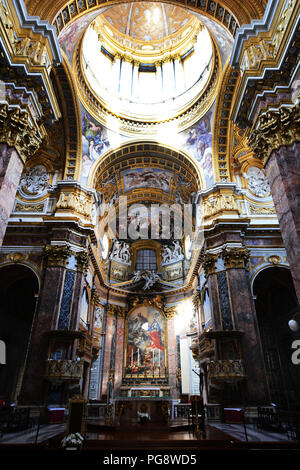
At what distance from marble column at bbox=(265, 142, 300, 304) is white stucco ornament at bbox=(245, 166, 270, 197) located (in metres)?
9.13

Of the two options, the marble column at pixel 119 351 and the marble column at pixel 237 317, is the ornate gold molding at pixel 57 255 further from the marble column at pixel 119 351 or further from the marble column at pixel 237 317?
the marble column at pixel 119 351

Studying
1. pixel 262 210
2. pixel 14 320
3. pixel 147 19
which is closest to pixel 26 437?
pixel 14 320

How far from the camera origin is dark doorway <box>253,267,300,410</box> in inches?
562

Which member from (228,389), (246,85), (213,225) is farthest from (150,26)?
(228,389)

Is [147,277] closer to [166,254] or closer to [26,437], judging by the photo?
[166,254]

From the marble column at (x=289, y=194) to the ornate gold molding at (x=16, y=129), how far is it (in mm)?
5883

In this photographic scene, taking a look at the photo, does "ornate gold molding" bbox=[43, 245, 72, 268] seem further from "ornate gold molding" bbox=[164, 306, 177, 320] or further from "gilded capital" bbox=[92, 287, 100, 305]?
"ornate gold molding" bbox=[164, 306, 177, 320]

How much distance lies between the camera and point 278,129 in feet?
22.0

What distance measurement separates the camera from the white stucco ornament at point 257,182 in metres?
15.5

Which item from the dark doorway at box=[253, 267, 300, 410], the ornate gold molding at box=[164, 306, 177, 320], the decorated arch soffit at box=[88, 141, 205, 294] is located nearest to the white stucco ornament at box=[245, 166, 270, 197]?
the decorated arch soffit at box=[88, 141, 205, 294]

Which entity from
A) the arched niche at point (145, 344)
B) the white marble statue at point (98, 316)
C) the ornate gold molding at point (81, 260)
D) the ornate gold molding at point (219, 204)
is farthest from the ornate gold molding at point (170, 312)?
the ornate gold molding at point (81, 260)

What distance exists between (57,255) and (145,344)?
32.4ft
